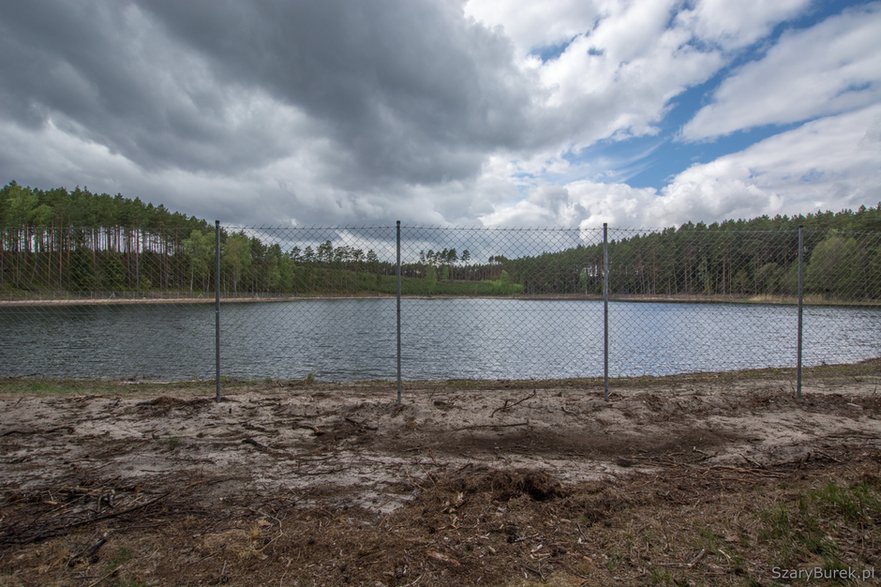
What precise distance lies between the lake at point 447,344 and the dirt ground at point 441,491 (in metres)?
3.29

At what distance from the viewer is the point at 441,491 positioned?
4.13 metres

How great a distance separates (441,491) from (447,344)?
664 inches

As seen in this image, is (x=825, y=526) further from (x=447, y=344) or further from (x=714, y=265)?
(x=447, y=344)

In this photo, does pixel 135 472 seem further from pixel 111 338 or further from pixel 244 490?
pixel 111 338

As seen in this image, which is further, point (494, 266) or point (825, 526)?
point (494, 266)

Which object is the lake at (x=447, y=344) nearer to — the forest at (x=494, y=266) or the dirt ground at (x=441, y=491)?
the forest at (x=494, y=266)

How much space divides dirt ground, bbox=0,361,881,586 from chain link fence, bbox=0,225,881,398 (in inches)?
66.7

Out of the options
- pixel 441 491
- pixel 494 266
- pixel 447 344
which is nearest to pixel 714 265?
pixel 494 266

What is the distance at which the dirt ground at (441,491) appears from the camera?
2980 millimetres

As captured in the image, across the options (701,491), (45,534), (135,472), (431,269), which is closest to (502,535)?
(701,491)

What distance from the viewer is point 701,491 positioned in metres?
4.17

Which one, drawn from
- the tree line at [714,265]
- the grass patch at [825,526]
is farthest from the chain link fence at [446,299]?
the grass patch at [825,526]

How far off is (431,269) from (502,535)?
486 cm

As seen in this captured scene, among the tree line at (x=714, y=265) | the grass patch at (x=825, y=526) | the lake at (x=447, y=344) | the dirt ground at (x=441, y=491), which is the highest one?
the tree line at (x=714, y=265)
